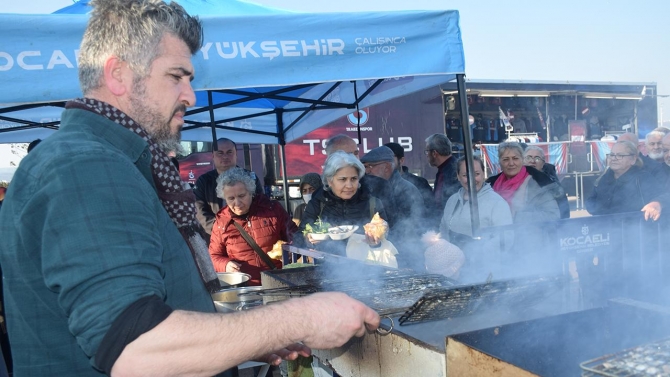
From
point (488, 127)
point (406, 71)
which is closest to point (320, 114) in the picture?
point (406, 71)

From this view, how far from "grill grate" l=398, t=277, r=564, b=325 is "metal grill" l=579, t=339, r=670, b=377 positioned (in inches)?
25.7

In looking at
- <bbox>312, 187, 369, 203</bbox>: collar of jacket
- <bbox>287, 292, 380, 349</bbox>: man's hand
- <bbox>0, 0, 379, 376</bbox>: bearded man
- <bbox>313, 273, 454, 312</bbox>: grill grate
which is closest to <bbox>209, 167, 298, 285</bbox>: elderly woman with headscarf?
<bbox>312, 187, 369, 203</bbox>: collar of jacket

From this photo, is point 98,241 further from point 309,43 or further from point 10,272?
point 309,43

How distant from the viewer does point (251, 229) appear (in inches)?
174

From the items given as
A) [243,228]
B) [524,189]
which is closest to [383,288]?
[243,228]

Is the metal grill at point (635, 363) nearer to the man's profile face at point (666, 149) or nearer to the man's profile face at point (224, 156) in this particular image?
the man's profile face at point (224, 156)

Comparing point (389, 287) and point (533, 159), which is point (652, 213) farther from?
point (389, 287)

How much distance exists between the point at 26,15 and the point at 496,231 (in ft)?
10.7

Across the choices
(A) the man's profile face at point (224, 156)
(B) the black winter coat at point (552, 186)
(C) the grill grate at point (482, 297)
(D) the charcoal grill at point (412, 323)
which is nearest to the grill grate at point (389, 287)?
(D) the charcoal grill at point (412, 323)

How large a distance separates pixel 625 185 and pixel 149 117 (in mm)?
5121

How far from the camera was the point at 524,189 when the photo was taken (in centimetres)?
464

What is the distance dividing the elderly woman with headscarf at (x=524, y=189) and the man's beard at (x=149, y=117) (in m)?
3.48

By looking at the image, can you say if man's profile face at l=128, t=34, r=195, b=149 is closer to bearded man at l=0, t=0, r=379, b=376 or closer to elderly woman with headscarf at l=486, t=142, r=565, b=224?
bearded man at l=0, t=0, r=379, b=376

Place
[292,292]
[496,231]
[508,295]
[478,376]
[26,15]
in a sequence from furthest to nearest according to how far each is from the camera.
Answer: [496,231] → [26,15] → [292,292] → [508,295] → [478,376]
